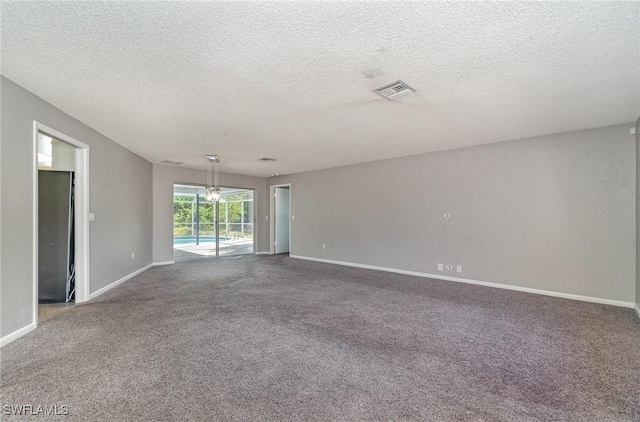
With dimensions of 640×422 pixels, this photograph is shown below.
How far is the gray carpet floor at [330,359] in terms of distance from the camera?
1.83 meters

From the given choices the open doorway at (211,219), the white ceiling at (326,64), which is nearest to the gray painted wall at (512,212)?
the white ceiling at (326,64)

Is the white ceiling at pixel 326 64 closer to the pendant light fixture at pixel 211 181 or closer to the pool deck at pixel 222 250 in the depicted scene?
the pendant light fixture at pixel 211 181

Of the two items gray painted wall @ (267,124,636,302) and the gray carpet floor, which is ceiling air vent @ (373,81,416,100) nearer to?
the gray carpet floor

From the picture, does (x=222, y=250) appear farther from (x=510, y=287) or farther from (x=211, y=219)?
(x=510, y=287)

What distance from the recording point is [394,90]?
9.66 ft

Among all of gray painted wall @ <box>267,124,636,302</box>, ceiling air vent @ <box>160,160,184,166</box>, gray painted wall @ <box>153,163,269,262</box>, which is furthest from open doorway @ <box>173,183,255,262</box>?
gray painted wall @ <box>267,124,636,302</box>

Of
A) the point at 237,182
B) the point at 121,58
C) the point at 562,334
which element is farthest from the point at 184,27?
the point at 237,182

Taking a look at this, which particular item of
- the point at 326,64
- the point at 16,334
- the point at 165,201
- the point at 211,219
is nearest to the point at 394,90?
the point at 326,64

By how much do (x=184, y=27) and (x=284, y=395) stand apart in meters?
2.62

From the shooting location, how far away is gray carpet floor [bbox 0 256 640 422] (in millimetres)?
1829

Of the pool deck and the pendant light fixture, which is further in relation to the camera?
the pool deck

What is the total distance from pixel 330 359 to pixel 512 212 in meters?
4.13

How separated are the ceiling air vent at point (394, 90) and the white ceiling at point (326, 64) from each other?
8 centimetres

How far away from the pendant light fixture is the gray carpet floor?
3131 mm
